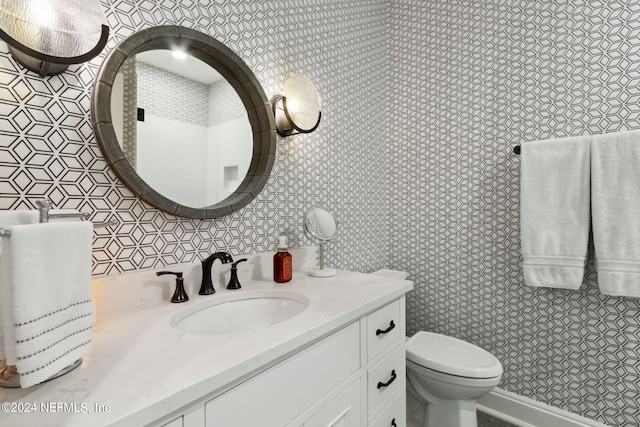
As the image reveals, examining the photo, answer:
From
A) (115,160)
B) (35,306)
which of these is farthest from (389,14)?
(35,306)

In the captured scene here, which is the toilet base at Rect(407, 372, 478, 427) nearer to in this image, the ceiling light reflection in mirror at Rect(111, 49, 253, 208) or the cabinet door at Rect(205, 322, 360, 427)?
the cabinet door at Rect(205, 322, 360, 427)

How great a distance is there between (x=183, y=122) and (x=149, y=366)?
815 millimetres

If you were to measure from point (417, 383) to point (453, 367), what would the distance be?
270mm

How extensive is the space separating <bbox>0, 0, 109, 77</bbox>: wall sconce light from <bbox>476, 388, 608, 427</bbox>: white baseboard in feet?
7.63

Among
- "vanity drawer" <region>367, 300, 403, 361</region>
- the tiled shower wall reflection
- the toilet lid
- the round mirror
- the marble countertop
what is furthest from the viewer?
the toilet lid

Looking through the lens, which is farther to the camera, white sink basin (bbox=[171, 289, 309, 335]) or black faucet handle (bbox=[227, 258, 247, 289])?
black faucet handle (bbox=[227, 258, 247, 289])

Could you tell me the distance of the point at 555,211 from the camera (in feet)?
4.75

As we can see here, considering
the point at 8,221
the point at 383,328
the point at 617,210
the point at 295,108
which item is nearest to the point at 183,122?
the point at 295,108

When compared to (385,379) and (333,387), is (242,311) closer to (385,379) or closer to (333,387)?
(333,387)

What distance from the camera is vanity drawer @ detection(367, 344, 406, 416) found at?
1061mm

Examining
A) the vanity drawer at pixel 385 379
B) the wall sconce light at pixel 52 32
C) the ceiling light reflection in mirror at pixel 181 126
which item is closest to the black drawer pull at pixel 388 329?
the vanity drawer at pixel 385 379

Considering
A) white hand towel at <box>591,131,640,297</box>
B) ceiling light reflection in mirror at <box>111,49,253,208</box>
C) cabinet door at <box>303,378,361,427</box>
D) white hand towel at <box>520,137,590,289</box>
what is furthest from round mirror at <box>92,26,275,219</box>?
white hand towel at <box>591,131,640,297</box>

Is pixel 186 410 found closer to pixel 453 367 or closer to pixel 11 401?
pixel 11 401

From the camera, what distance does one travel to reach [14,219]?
57cm
